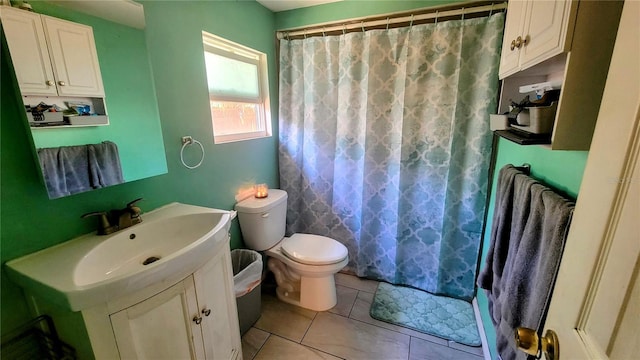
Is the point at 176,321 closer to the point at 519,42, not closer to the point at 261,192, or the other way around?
the point at 261,192

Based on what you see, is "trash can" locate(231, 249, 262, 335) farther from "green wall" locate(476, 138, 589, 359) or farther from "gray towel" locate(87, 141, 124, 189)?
Result: "green wall" locate(476, 138, 589, 359)

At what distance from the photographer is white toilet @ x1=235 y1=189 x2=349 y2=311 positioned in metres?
1.85

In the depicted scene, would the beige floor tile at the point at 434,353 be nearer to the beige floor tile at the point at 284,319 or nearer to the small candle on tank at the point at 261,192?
the beige floor tile at the point at 284,319

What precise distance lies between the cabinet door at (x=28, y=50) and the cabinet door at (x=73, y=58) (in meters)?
0.02

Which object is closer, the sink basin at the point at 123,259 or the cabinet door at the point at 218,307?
the sink basin at the point at 123,259

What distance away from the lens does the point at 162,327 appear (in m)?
0.98

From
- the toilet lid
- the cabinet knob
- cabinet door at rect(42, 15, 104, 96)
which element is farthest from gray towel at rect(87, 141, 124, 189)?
the cabinet knob

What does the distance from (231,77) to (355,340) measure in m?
2.02

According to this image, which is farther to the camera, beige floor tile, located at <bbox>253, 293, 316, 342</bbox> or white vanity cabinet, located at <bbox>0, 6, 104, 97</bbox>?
beige floor tile, located at <bbox>253, 293, 316, 342</bbox>

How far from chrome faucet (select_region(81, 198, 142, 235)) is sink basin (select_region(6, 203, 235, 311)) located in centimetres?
3

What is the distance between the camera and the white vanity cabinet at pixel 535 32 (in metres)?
0.65

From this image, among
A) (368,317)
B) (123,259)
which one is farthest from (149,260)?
(368,317)

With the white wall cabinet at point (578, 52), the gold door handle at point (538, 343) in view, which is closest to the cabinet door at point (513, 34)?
the white wall cabinet at point (578, 52)

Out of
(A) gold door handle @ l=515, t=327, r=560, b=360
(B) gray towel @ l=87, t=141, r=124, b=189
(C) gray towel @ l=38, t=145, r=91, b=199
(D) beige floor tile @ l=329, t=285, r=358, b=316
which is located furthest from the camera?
(D) beige floor tile @ l=329, t=285, r=358, b=316
